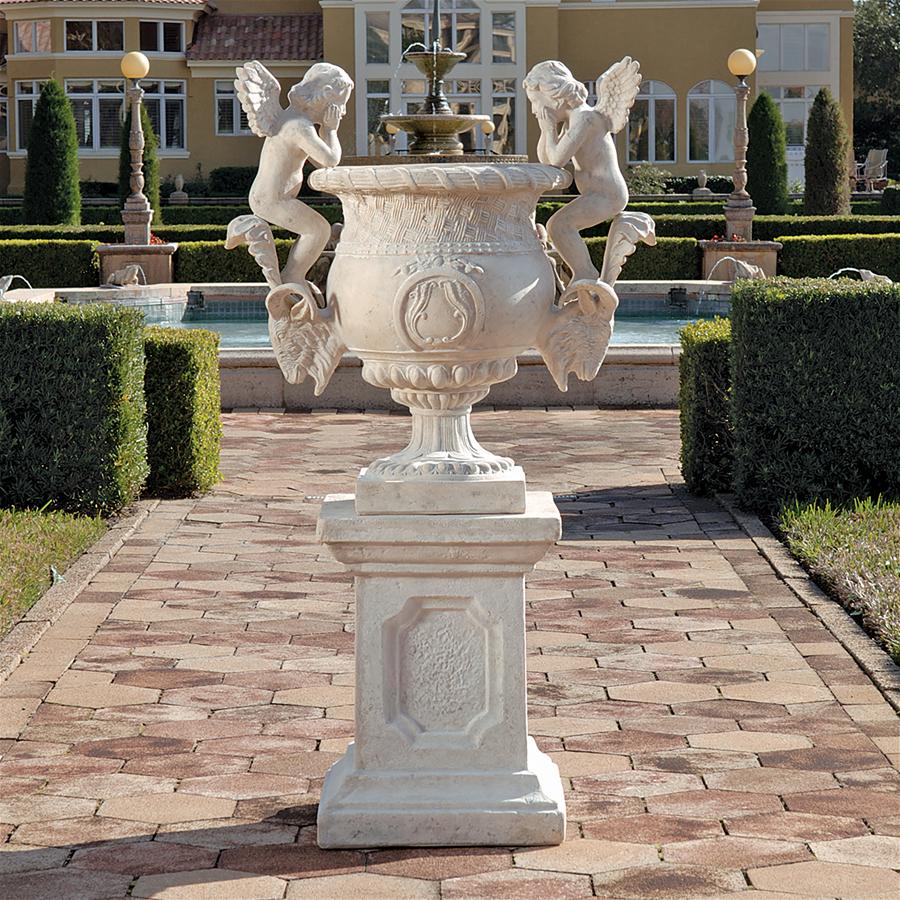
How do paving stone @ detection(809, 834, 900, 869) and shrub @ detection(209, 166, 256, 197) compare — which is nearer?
paving stone @ detection(809, 834, 900, 869)

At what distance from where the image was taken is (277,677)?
525cm

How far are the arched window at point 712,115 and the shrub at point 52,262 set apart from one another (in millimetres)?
19812

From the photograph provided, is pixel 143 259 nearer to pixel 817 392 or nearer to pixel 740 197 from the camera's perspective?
pixel 740 197

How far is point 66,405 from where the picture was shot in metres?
7.59

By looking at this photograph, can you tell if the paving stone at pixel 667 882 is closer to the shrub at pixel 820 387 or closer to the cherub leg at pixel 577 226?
the cherub leg at pixel 577 226

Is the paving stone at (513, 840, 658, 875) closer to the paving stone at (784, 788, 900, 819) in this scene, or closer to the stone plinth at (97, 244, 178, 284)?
the paving stone at (784, 788, 900, 819)

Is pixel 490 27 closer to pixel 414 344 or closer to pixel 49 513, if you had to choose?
pixel 49 513

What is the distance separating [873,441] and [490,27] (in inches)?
1192

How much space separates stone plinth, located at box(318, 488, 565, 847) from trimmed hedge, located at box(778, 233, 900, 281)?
16.9 meters

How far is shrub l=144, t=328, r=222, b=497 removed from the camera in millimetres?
8203

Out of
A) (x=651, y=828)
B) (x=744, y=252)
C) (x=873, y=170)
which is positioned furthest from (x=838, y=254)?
(x=873, y=170)

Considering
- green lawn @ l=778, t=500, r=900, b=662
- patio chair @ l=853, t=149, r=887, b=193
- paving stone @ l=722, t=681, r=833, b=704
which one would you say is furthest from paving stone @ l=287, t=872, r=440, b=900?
patio chair @ l=853, t=149, r=887, b=193

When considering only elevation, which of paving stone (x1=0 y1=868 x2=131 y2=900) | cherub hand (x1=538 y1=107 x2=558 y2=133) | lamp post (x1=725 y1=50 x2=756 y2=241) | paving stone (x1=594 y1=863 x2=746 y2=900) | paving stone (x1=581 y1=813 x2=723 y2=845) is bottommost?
paving stone (x1=594 y1=863 x2=746 y2=900)

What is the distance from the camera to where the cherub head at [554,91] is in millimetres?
4074
